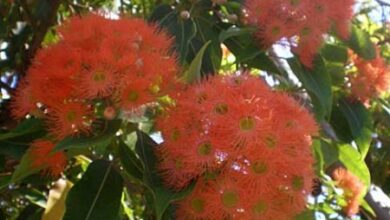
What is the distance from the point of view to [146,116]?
1800 mm

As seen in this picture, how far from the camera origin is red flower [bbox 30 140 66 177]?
178 centimetres

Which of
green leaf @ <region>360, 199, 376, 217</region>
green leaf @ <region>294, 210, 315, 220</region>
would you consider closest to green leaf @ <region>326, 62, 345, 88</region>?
green leaf @ <region>360, 199, 376, 217</region>

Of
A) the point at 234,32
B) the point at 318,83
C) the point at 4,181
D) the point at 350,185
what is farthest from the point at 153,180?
the point at 350,185

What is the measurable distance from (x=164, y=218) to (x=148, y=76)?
0.33 m

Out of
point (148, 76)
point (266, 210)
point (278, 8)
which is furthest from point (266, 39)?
point (266, 210)

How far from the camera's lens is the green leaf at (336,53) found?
2465 mm

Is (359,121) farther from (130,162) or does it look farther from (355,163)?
(130,162)

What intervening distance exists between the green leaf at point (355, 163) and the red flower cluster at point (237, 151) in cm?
62

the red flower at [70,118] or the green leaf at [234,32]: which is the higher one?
the red flower at [70,118]

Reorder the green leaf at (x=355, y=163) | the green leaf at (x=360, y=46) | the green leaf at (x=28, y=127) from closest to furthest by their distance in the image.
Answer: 1. the green leaf at (x=28, y=127)
2. the green leaf at (x=355, y=163)
3. the green leaf at (x=360, y=46)

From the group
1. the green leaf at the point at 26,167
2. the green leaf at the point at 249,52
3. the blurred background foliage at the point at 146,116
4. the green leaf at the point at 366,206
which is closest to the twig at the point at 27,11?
the blurred background foliage at the point at 146,116

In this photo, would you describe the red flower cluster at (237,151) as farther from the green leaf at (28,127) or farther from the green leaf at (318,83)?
the green leaf at (318,83)

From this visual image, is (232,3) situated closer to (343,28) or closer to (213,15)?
(213,15)

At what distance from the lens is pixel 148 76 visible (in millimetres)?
1652
